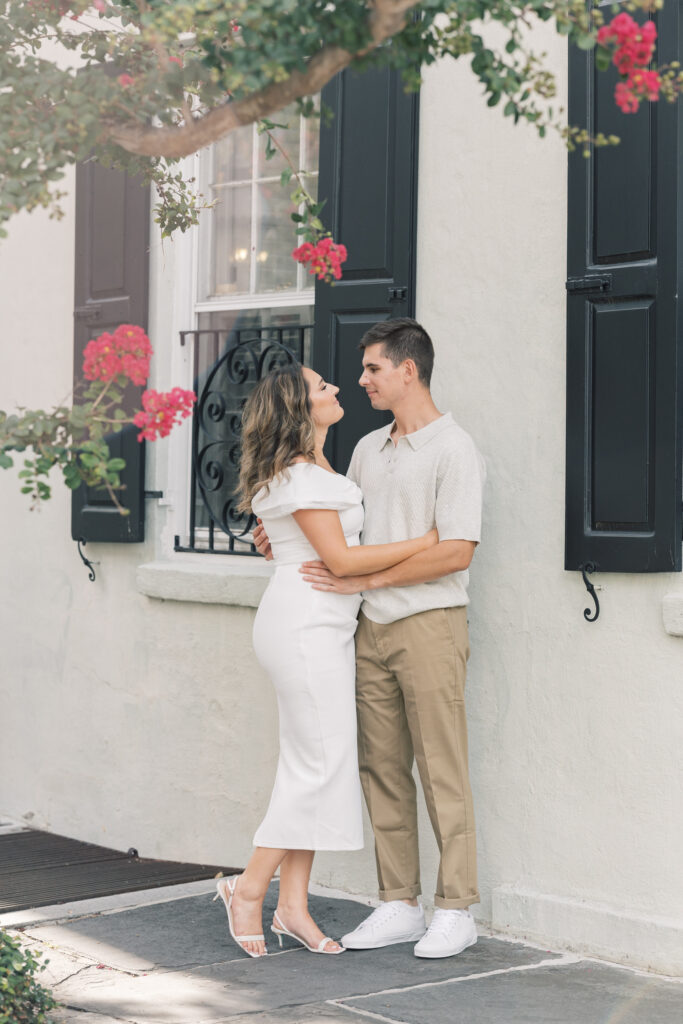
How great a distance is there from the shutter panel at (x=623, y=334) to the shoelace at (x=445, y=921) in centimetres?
126

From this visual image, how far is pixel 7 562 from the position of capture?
283 inches

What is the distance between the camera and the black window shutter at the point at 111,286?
6371 mm

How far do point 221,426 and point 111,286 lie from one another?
92 centimetres

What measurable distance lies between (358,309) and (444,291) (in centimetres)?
39

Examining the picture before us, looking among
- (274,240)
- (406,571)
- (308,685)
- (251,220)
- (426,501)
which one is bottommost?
(308,685)

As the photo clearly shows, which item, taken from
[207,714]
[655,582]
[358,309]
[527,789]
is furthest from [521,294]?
[207,714]

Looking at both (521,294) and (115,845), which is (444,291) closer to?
(521,294)

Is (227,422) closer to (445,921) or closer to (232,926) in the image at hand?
(232,926)

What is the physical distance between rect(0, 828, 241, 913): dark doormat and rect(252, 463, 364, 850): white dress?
A: 138 cm

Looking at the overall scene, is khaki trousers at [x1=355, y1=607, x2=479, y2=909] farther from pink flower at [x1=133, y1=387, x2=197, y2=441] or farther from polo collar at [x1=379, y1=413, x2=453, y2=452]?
pink flower at [x1=133, y1=387, x2=197, y2=441]

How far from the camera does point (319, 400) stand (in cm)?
459

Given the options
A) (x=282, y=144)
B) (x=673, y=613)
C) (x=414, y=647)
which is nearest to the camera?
(x=673, y=613)

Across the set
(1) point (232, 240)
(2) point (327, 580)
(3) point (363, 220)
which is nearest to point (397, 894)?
(2) point (327, 580)

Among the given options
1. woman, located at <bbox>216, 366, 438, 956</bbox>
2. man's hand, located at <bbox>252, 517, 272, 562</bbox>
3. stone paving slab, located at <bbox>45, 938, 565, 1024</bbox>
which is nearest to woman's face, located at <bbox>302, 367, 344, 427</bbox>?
woman, located at <bbox>216, 366, 438, 956</bbox>
